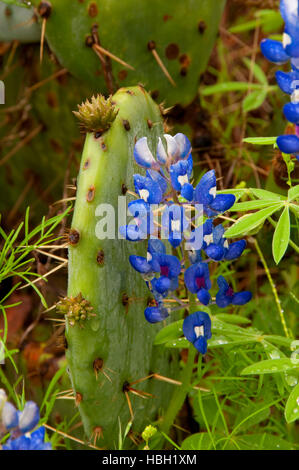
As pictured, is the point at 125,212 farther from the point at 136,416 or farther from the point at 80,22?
the point at 80,22

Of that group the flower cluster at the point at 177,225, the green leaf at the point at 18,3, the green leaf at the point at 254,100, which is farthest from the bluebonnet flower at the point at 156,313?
the green leaf at the point at 254,100

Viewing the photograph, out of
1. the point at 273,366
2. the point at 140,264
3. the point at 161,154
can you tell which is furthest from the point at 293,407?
the point at 161,154

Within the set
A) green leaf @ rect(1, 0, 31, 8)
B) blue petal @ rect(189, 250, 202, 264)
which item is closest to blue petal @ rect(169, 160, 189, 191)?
blue petal @ rect(189, 250, 202, 264)

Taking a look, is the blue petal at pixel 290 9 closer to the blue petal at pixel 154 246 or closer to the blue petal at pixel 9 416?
the blue petal at pixel 154 246

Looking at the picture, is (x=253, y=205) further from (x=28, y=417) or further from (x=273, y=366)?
(x=28, y=417)
